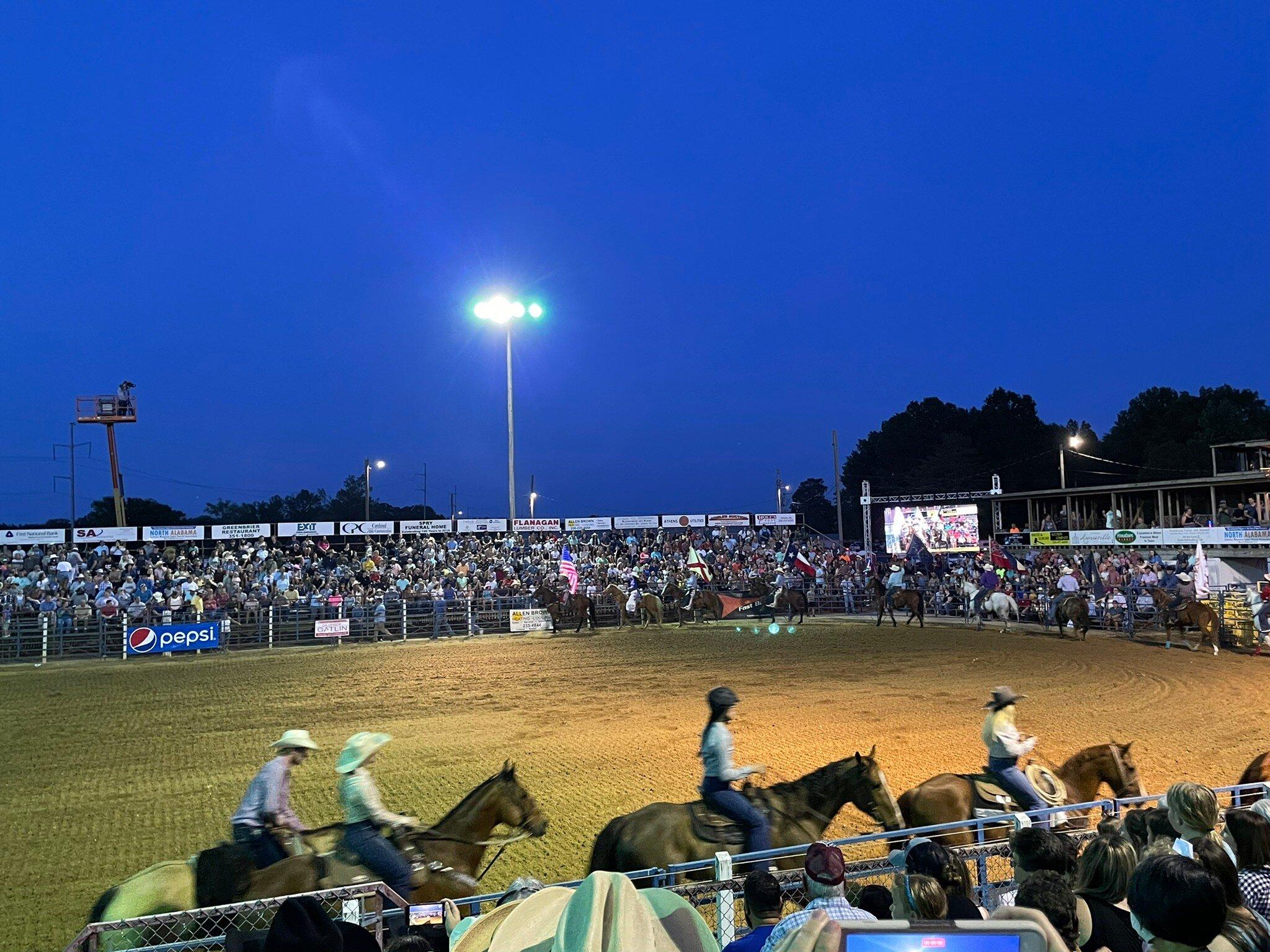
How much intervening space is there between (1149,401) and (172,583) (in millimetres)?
77768

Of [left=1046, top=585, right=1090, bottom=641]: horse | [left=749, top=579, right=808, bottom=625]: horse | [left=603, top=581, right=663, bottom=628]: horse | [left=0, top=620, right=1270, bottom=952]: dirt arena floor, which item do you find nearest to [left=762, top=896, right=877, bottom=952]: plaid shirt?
[left=0, top=620, right=1270, bottom=952]: dirt arena floor

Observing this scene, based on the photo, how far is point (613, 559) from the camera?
121 ft

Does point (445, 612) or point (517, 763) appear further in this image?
point (445, 612)

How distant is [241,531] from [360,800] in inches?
1256

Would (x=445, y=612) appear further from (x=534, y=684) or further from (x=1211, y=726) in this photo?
(x=1211, y=726)

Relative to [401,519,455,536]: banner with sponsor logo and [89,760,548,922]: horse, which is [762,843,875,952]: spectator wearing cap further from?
[401,519,455,536]: banner with sponsor logo

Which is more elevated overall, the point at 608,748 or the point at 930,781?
the point at 930,781

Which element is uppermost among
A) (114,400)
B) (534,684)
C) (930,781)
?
(114,400)

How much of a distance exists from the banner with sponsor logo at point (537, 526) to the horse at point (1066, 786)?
96.3 feet

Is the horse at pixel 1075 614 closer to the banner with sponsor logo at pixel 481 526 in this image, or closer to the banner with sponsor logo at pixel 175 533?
the banner with sponsor logo at pixel 481 526

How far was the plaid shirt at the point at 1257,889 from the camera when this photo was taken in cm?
298

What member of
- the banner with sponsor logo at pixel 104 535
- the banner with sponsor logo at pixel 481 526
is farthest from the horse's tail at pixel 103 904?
the banner with sponsor logo at pixel 481 526

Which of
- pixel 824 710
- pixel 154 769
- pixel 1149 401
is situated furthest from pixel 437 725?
pixel 1149 401

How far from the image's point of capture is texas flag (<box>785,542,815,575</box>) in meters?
34.1
